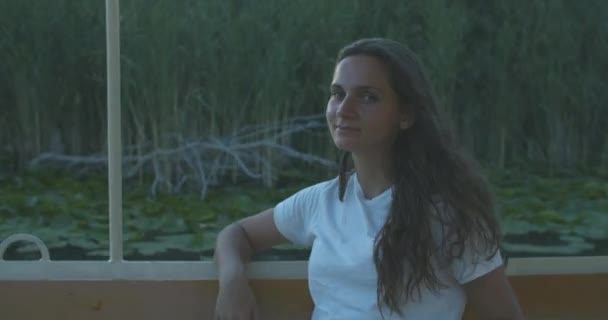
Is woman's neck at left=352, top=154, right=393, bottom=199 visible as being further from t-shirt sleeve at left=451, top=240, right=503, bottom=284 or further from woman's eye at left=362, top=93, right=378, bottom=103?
t-shirt sleeve at left=451, top=240, right=503, bottom=284

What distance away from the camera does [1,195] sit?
243 centimetres

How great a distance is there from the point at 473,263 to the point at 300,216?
448 millimetres

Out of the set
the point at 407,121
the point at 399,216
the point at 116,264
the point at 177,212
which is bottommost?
the point at 116,264

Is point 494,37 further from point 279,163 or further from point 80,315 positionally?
point 80,315

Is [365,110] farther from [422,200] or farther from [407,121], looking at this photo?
[422,200]

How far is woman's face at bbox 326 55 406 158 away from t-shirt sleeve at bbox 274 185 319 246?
Answer: 0.21m

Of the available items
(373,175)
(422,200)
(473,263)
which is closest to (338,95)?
(373,175)

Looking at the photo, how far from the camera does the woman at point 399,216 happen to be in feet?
6.16

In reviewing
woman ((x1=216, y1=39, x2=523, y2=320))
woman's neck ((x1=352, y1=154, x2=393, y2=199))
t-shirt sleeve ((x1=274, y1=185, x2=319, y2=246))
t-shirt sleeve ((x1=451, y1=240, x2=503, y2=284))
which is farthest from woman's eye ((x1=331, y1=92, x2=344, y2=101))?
t-shirt sleeve ((x1=451, y1=240, x2=503, y2=284))

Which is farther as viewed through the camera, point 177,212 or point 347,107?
point 177,212

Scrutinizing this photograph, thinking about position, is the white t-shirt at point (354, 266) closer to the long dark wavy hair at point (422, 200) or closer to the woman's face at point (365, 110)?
the long dark wavy hair at point (422, 200)

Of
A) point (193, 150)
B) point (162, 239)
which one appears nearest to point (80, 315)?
point (162, 239)

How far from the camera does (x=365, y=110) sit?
1950 millimetres

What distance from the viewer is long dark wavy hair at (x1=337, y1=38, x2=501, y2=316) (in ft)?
6.13
